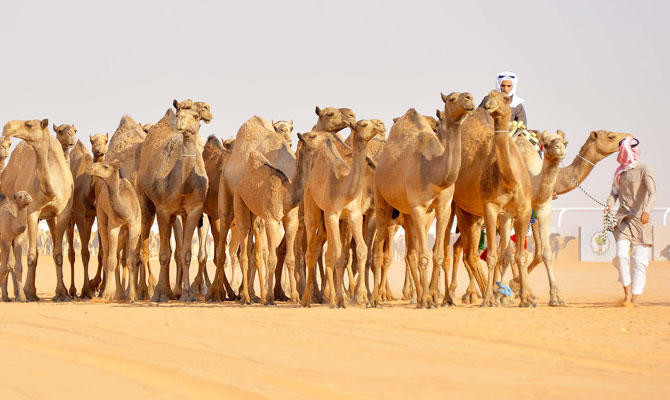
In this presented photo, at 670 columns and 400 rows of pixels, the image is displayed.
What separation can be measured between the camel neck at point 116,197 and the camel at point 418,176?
380cm

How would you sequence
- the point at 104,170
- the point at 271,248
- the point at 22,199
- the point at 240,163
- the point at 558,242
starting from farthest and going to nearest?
the point at 558,242 < the point at 240,163 < the point at 22,199 < the point at 104,170 < the point at 271,248

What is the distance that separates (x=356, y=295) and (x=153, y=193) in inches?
150

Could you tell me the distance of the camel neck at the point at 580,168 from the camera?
14.1 metres

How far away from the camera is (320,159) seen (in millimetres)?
12852

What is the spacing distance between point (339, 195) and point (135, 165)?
519 centimetres

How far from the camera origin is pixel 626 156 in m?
12.9

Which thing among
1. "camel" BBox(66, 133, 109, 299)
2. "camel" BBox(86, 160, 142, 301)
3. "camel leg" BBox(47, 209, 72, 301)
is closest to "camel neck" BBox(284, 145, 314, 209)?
"camel" BBox(86, 160, 142, 301)

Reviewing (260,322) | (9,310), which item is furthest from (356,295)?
(9,310)

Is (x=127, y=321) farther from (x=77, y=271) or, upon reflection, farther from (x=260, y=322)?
(x=77, y=271)

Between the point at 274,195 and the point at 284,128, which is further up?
the point at 284,128

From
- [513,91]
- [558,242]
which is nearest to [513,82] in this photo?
[513,91]

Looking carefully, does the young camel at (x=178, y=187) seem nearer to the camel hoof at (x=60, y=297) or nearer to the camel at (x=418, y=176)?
the camel hoof at (x=60, y=297)

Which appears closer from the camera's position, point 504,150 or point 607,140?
point 504,150

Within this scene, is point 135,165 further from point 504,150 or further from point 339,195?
point 504,150
